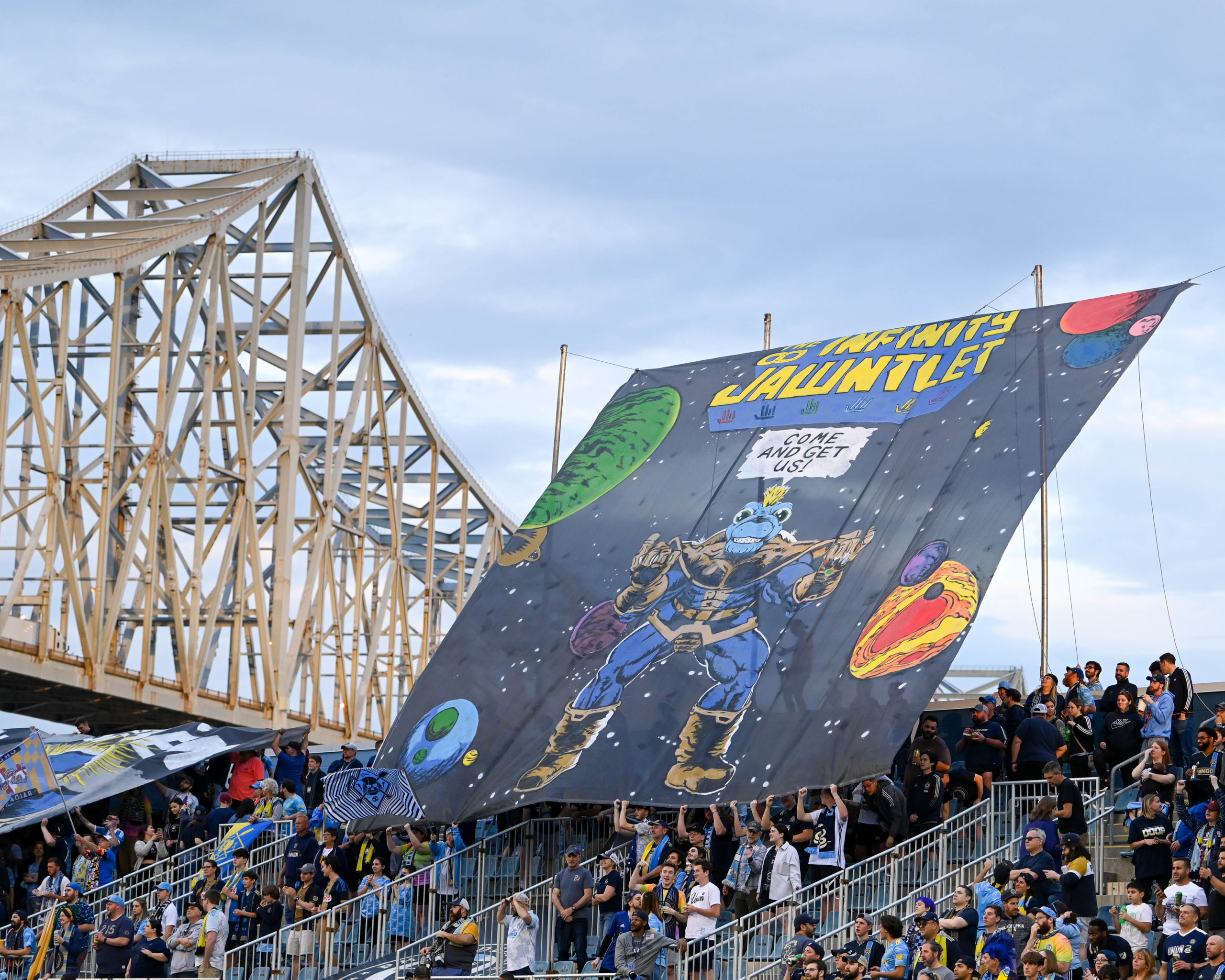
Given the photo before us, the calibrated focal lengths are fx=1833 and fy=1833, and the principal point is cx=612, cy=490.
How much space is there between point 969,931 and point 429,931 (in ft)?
23.3

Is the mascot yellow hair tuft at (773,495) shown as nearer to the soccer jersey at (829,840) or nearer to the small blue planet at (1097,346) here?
the small blue planet at (1097,346)

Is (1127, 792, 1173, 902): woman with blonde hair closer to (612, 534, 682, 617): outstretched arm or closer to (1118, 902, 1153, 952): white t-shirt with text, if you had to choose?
(1118, 902, 1153, 952): white t-shirt with text

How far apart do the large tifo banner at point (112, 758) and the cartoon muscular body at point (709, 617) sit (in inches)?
188

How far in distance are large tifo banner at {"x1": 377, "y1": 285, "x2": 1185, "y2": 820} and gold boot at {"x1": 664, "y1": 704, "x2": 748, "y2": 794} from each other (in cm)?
3

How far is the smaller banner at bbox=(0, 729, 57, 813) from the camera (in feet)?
76.2

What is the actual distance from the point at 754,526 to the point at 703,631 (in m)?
1.85

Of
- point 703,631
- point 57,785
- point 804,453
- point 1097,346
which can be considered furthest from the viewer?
point 804,453

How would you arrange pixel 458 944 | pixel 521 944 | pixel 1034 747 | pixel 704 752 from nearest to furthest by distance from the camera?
pixel 458 944 < pixel 521 944 < pixel 1034 747 < pixel 704 752

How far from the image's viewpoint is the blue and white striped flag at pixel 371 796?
21000mm

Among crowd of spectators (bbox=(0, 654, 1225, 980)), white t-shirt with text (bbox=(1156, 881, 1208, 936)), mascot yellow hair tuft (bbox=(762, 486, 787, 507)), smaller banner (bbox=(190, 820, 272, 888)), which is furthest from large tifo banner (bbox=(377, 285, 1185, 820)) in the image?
white t-shirt with text (bbox=(1156, 881, 1208, 936))

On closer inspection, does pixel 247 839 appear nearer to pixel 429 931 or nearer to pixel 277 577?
pixel 429 931

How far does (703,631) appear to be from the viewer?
72.0 ft

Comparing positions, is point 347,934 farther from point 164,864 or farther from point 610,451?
point 610,451

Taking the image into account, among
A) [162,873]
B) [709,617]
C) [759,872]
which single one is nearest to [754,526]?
[709,617]
